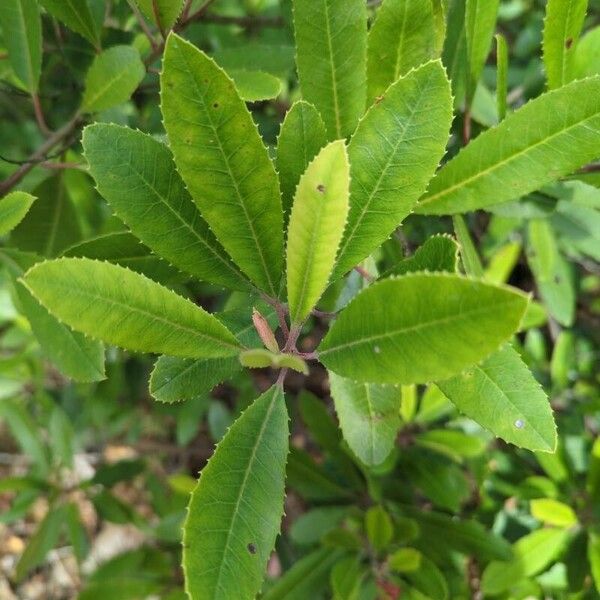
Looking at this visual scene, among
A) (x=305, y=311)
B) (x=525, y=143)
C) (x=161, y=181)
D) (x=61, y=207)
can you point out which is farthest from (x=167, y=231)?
(x=61, y=207)

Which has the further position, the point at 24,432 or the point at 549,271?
the point at 24,432

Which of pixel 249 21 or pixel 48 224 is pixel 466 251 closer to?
pixel 48 224

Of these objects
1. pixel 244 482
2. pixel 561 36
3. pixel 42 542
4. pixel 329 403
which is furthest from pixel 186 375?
pixel 329 403

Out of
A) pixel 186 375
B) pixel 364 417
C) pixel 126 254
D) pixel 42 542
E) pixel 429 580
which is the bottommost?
pixel 42 542

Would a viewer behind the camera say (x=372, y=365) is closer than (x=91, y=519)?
Yes

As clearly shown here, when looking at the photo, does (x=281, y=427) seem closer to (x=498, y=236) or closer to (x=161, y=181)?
(x=161, y=181)

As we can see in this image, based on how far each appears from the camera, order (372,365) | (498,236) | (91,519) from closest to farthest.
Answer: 1. (372,365)
2. (498,236)
3. (91,519)

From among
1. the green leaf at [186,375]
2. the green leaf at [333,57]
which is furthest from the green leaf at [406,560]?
the green leaf at [333,57]
